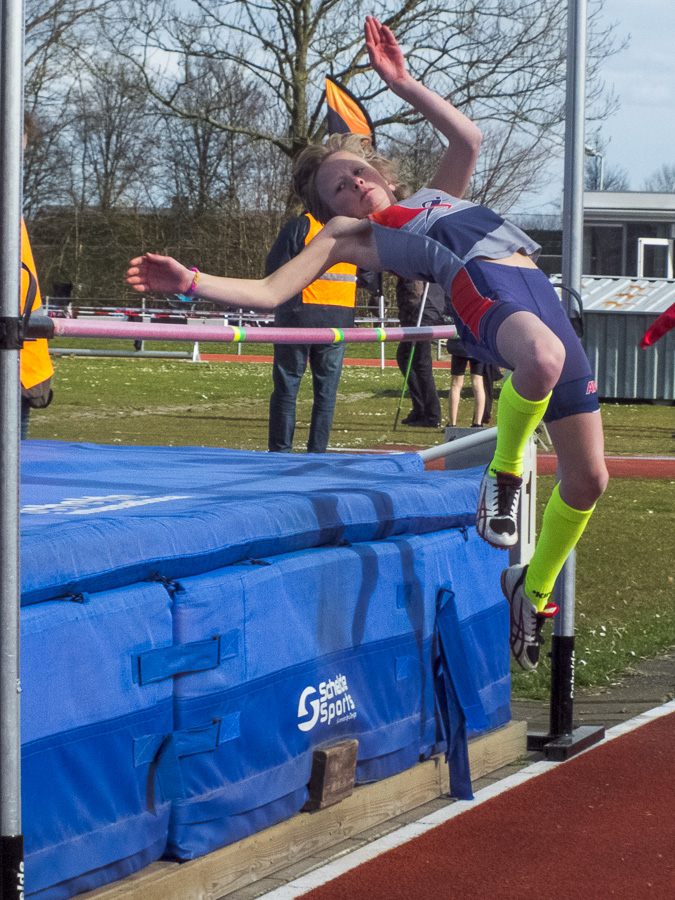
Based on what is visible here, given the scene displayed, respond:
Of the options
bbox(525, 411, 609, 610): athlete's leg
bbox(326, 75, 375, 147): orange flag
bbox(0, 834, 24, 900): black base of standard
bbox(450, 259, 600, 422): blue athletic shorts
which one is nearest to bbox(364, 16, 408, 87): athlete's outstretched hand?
bbox(450, 259, 600, 422): blue athletic shorts

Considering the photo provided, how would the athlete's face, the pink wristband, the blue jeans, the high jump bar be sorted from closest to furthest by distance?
the pink wristband
the high jump bar
the athlete's face
the blue jeans

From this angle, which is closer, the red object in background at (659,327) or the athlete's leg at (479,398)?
the red object in background at (659,327)

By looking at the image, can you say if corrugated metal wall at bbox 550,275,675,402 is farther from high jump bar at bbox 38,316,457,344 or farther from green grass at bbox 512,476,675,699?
high jump bar at bbox 38,316,457,344

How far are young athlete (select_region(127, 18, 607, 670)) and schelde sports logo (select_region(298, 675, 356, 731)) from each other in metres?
0.53

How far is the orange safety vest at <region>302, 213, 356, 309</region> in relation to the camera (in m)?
6.88

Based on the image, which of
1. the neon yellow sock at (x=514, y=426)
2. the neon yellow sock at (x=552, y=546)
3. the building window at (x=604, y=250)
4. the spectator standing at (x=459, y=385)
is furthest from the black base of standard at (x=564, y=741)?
the building window at (x=604, y=250)

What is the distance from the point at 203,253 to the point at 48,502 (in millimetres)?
35196

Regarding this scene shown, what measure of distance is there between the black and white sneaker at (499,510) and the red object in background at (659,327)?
4.17 feet

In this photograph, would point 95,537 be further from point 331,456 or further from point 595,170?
point 595,170

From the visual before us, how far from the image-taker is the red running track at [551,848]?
2.63 m

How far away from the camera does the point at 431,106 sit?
12.0 ft

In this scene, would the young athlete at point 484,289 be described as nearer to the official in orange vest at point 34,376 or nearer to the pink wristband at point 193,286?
the pink wristband at point 193,286

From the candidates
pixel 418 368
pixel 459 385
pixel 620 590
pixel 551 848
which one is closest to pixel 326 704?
pixel 551 848

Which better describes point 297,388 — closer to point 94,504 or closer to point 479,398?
point 94,504
